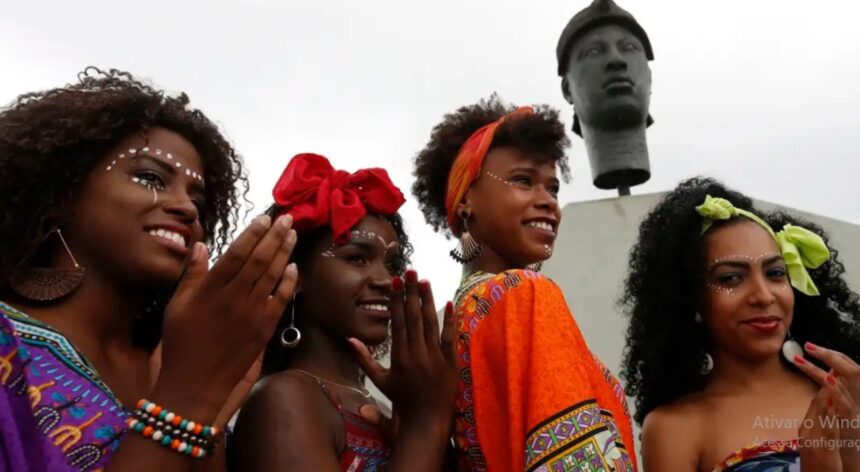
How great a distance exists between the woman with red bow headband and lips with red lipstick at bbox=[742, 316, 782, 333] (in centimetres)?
114

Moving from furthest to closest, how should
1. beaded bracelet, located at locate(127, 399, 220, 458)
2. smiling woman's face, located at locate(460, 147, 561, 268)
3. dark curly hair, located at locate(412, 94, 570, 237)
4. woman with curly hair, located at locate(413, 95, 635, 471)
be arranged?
dark curly hair, located at locate(412, 94, 570, 237), smiling woman's face, located at locate(460, 147, 561, 268), woman with curly hair, located at locate(413, 95, 635, 471), beaded bracelet, located at locate(127, 399, 220, 458)

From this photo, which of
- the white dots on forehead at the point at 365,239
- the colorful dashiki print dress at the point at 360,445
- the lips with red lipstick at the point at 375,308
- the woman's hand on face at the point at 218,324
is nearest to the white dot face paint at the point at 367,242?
the white dots on forehead at the point at 365,239

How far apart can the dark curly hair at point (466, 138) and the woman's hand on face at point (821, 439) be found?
1025 millimetres

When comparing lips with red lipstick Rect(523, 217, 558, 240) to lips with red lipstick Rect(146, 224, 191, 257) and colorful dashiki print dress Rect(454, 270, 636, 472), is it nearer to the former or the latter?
colorful dashiki print dress Rect(454, 270, 636, 472)

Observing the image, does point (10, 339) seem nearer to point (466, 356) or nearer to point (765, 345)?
point (466, 356)

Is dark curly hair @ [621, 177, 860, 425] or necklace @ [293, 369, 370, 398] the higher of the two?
dark curly hair @ [621, 177, 860, 425]

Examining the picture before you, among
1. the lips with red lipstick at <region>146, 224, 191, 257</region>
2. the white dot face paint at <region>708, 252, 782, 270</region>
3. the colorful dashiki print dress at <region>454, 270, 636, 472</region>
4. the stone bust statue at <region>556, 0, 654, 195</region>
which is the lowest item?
the colorful dashiki print dress at <region>454, 270, 636, 472</region>

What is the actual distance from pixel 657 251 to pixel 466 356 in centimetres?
123

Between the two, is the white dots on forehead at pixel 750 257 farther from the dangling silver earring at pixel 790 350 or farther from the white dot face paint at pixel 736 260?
the dangling silver earring at pixel 790 350

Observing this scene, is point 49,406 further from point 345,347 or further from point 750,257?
point 750,257

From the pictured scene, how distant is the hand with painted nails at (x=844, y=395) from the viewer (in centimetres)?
225

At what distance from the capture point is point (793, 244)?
2.89 meters

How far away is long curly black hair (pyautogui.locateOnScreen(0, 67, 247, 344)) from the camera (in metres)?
1.81

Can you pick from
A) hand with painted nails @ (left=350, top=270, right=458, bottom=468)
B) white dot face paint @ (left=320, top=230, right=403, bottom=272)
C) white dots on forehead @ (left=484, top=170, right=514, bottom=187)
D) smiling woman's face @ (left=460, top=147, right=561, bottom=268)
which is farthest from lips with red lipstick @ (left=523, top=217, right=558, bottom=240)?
hand with painted nails @ (left=350, top=270, right=458, bottom=468)
